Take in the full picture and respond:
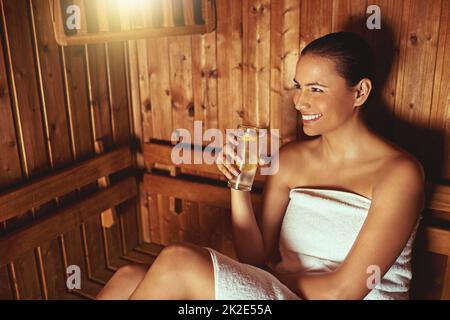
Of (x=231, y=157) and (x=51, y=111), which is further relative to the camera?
(x=51, y=111)

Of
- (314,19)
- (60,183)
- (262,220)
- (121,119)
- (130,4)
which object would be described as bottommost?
(262,220)

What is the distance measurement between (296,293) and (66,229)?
140 centimetres

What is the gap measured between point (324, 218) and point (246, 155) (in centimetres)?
43

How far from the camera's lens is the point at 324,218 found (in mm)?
1787

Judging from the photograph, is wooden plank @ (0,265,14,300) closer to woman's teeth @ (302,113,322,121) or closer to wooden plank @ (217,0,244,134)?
wooden plank @ (217,0,244,134)

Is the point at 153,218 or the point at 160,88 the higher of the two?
the point at 160,88

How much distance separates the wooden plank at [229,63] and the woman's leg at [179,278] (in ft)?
3.81

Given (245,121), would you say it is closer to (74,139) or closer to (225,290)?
(74,139)

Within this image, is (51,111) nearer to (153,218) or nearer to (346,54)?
(153,218)

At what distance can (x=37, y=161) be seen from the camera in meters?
2.24

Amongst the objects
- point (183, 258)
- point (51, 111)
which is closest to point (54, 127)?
point (51, 111)

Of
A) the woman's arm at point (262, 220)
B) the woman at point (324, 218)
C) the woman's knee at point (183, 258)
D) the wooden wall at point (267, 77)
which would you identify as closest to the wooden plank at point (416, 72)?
the wooden wall at point (267, 77)

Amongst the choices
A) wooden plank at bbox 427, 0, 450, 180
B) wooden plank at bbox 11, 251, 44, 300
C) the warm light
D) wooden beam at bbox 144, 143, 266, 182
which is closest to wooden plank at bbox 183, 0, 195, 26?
the warm light

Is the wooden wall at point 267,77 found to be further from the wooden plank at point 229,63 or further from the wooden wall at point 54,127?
the wooden wall at point 54,127
